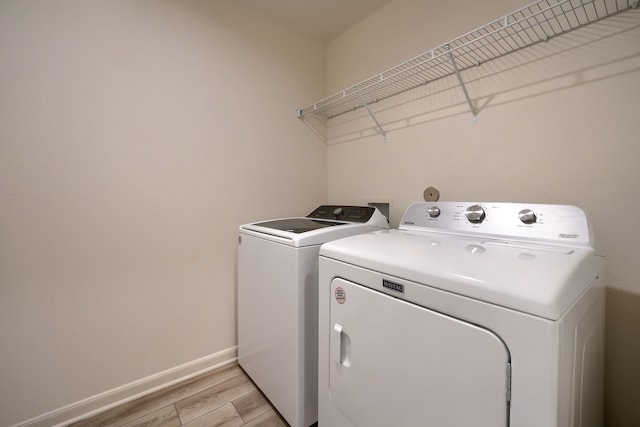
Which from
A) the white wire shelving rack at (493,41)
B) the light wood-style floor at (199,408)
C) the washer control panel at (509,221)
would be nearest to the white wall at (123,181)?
the light wood-style floor at (199,408)

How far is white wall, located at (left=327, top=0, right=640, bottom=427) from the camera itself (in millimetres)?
964

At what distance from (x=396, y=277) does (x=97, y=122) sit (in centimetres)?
158

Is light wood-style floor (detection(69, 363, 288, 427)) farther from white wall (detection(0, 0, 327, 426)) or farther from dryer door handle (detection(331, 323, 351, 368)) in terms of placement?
dryer door handle (detection(331, 323, 351, 368))

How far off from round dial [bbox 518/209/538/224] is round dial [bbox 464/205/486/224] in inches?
4.9

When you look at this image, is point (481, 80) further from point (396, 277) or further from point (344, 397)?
point (344, 397)

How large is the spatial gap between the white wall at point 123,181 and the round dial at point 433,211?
1.11 meters

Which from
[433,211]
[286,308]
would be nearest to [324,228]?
[286,308]

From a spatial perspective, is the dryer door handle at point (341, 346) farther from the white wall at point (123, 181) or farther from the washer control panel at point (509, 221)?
the white wall at point (123, 181)

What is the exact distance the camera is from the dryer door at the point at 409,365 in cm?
61

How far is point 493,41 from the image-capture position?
1.22 metres

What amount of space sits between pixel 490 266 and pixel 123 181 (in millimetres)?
1667

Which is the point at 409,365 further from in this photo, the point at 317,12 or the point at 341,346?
the point at 317,12

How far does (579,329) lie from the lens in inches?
25.3

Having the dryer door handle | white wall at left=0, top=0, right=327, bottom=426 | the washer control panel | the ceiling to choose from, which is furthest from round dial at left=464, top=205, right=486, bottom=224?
the ceiling
